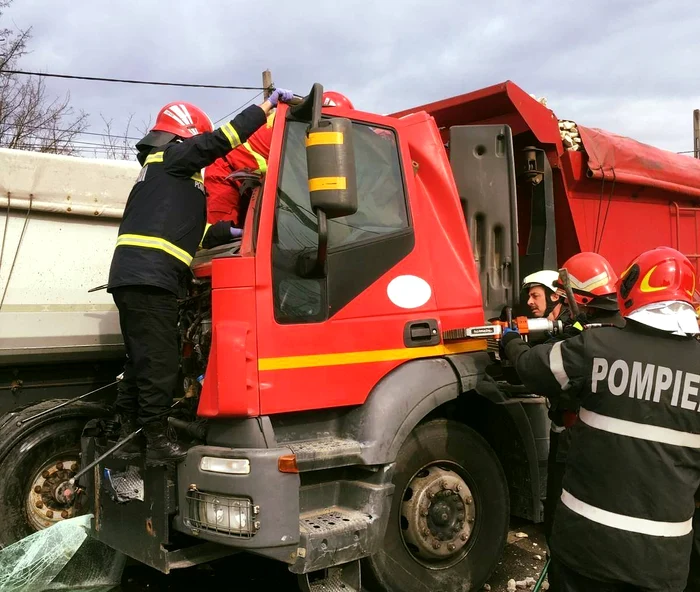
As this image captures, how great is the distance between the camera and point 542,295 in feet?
13.3

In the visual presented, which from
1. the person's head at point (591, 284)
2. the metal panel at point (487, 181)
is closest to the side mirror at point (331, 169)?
the metal panel at point (487, 181)

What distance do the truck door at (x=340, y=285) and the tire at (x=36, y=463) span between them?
1.83 metres

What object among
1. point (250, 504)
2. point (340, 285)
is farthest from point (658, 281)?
point (250, 504)

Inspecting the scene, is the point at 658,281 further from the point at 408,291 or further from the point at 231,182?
the point at 231,182

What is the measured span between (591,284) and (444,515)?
4.97ft

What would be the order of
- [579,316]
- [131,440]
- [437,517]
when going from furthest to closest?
[579,316] < [437,517] < [131,440]

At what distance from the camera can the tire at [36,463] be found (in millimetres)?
3975

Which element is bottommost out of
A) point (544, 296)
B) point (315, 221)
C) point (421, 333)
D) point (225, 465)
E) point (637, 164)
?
point (225, 465)

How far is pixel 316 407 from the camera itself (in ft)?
A: 10.1

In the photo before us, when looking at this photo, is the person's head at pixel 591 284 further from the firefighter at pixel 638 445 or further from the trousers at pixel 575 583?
the trousers at pixel 575 583

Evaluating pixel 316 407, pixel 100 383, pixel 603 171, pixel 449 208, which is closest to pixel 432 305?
pixel 449 208

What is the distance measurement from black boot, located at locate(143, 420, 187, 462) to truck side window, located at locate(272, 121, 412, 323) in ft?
2.46

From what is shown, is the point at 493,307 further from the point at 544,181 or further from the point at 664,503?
the point at 664,503

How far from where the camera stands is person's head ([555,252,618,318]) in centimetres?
368
